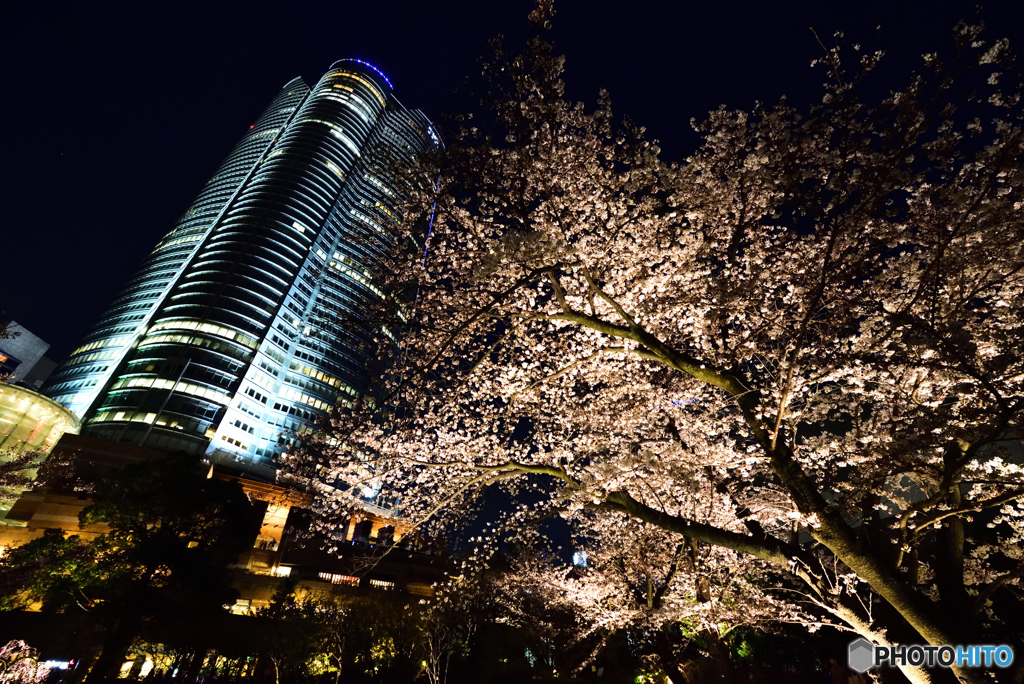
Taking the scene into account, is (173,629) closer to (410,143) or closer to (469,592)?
(469,592)

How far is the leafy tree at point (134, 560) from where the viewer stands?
15586 mm

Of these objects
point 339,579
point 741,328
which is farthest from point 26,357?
point 741,328

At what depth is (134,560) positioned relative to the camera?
16203 mm

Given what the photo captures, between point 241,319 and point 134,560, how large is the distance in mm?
50183

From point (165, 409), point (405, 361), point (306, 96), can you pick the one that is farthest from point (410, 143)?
point (405, 361)

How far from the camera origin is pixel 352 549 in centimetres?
3581

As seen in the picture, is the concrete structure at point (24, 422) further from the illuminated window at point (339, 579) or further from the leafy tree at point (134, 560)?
the illuminated window at point (339, 579)

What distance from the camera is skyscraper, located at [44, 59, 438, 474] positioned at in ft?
173

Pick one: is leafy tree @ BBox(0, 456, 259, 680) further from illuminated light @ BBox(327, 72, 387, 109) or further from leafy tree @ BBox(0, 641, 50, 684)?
illuminated light @ BBox(327, 72, 387, 109)

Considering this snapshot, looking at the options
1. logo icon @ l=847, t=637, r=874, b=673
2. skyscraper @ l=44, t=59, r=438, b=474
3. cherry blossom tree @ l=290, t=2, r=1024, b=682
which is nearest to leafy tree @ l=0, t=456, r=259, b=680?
cherry blossom tree @ l=290, t=2, r=1024, b=682

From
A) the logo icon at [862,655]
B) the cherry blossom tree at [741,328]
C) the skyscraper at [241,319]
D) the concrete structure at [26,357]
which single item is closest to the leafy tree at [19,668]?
the cherry blossom tree at [741,328]

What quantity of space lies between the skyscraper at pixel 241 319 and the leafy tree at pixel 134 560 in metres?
27.6

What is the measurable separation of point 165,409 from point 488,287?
190 ft

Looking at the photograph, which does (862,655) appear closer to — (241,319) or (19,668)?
(19,668)
